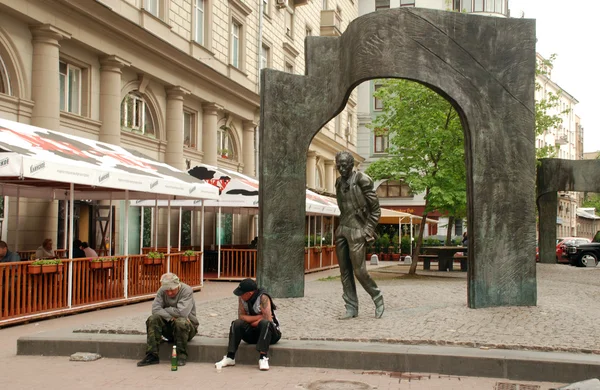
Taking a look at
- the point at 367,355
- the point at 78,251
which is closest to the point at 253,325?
the point at 367,355

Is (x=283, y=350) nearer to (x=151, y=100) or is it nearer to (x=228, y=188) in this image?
(x=228, y=188)

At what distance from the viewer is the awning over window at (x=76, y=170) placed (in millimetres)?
11641

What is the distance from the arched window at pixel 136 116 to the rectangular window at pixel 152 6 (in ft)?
9.48

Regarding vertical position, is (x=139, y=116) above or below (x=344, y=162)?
above

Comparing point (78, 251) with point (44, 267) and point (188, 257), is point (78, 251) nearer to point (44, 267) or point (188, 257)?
point (188, 257)

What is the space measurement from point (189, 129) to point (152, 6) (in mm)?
5075

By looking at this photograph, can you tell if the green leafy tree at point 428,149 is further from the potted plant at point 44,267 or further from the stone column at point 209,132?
the potted plant at point 44,267

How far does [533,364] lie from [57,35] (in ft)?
49.8

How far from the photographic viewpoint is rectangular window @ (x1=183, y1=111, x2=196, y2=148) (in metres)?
27.0

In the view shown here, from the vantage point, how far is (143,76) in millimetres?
23234

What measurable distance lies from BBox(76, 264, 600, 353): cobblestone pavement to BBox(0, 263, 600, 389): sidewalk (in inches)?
0.5

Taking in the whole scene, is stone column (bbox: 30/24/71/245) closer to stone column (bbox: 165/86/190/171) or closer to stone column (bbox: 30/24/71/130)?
stone column (bbox: 30/24/71/130)

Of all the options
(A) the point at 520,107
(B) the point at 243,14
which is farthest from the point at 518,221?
(B) the point at 243,14

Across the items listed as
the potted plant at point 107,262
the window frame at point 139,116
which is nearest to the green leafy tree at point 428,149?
the window frame at point 139,116
